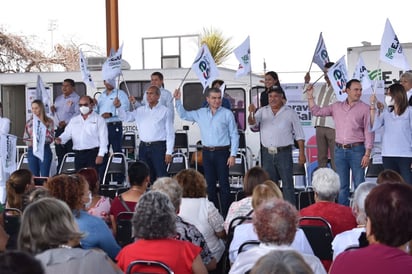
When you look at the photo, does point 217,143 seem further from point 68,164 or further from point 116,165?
point 68,164

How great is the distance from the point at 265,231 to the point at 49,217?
3.89ft

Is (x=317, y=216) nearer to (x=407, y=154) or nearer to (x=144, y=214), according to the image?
(x=144, y=214)

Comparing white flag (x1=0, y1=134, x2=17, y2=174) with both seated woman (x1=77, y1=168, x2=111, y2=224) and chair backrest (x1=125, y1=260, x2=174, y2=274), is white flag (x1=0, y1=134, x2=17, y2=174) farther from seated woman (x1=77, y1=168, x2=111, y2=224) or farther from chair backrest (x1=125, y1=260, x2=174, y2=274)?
chair backrest (x1=125, y1=260, x2=174, y2=274)

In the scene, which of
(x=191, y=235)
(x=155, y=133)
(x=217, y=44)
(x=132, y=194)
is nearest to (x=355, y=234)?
(x=191, y=235)

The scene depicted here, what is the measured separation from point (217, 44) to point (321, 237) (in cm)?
2516

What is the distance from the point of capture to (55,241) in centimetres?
390

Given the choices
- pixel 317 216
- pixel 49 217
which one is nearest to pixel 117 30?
pixel 317 216

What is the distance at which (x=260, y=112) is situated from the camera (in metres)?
9.83

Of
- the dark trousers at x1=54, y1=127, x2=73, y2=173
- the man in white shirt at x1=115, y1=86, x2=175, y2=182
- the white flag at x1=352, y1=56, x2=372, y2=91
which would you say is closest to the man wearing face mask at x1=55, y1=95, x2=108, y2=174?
the man in white shirt at x1=115, y1=86, x2=175, y2=182

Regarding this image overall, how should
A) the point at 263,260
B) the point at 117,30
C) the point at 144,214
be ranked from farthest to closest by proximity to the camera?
1. the point at 117,30
2. the point at 144,214
3. the point at 263,260

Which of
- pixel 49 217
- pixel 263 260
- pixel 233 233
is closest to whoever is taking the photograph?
pixel 263 260

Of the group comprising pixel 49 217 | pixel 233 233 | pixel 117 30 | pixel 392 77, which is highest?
pixel 117 30

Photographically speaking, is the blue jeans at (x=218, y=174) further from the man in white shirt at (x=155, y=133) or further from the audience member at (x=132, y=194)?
the audience member at (x=132, y=194)

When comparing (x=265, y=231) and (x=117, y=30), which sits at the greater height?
(x=117, y=30)
